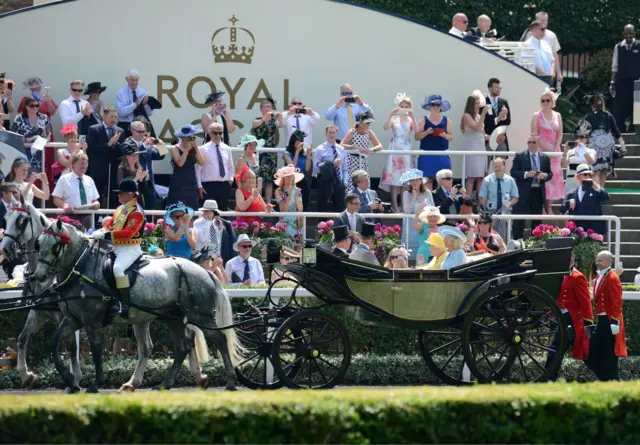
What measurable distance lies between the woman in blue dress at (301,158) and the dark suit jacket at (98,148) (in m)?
2.28

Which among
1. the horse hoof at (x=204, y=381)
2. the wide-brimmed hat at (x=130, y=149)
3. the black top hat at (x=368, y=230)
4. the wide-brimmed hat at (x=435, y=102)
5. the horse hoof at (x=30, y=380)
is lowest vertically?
the horse hoof at (x=204, y=381)

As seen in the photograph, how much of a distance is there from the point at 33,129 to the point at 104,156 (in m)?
1.14

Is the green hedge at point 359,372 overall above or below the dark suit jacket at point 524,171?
below

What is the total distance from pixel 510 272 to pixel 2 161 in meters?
7.16

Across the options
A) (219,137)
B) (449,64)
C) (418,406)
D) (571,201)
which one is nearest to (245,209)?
(219,137)

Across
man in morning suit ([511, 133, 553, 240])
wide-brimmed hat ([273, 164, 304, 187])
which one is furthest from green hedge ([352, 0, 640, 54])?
wide-brimmed hat ([273, 164, 304, 187])

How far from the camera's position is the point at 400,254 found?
642 inches

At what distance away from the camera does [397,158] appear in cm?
2039

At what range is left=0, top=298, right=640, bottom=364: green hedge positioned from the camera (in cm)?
1566

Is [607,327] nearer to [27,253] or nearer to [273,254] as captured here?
[273,254]

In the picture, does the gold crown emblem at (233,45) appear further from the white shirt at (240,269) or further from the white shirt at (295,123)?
the white shirt at (240,269)

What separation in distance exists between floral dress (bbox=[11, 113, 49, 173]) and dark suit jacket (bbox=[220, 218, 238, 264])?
309cm

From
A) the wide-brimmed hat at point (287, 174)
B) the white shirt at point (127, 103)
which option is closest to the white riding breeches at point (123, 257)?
the wide-brimmed hat at point (287, 174)

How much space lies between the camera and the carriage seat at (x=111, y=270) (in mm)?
14328
